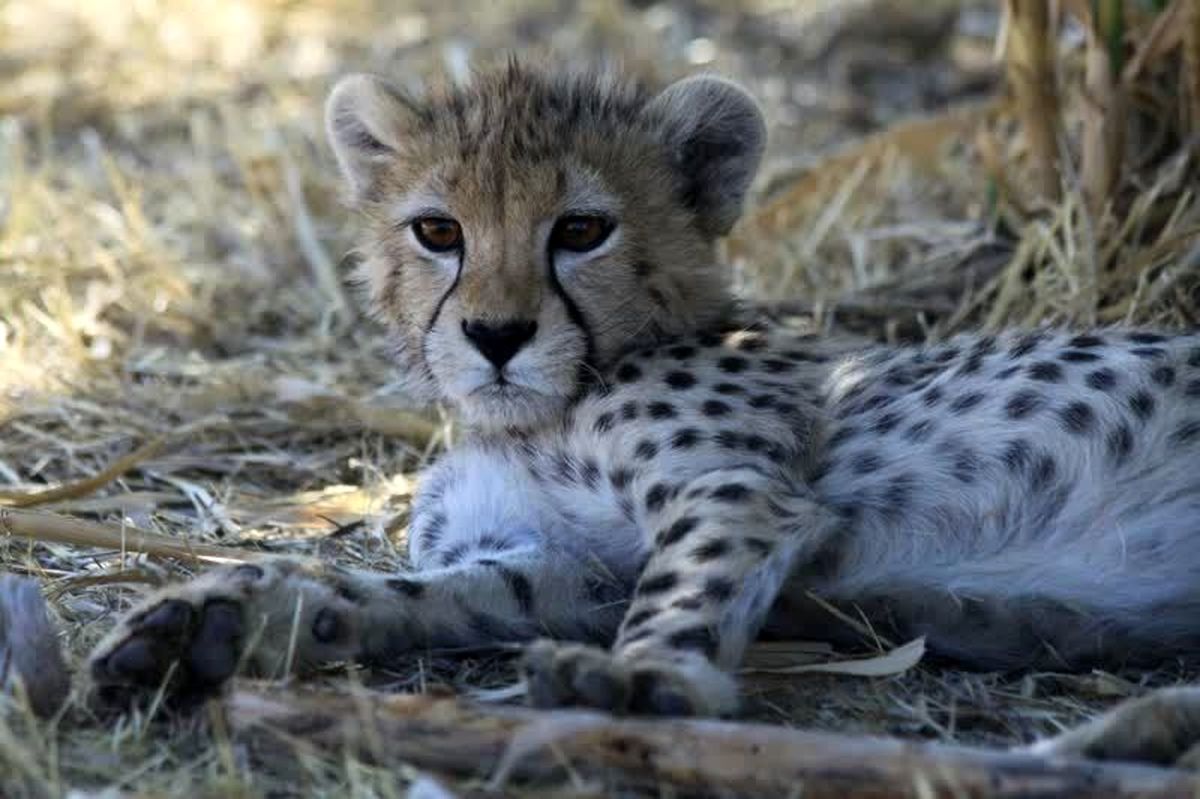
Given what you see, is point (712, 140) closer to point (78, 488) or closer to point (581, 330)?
point (581, 330)

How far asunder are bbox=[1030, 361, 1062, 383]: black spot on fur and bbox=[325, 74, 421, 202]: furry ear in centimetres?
125

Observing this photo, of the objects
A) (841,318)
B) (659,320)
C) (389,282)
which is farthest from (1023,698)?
(841,318)

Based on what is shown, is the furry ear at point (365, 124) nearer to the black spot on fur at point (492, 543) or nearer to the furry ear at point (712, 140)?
the furry ear at point (712, 140)

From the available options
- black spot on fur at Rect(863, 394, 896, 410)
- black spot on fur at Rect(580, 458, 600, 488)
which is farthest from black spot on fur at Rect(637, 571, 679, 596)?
black spot on fur at Rect(863, 394, 896, 410)

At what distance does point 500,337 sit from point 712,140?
0.74 m

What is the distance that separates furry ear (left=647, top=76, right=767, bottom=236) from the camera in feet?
11.6

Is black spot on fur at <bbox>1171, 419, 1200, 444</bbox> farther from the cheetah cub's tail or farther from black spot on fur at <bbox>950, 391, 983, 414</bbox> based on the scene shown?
the cheetah cub's tail

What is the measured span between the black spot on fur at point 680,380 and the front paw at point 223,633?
2.37ft

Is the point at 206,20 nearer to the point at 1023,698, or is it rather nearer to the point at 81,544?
the point at 81,544

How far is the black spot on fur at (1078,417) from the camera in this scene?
9.92 ft

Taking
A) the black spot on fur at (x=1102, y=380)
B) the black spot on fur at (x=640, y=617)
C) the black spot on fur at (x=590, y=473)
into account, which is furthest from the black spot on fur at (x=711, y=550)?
the black spot on fur at (x=1102, y=380)

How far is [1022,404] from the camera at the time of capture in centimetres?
311

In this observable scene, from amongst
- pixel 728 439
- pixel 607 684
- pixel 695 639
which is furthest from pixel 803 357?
pixel 607 684

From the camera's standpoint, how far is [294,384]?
4508 mm
